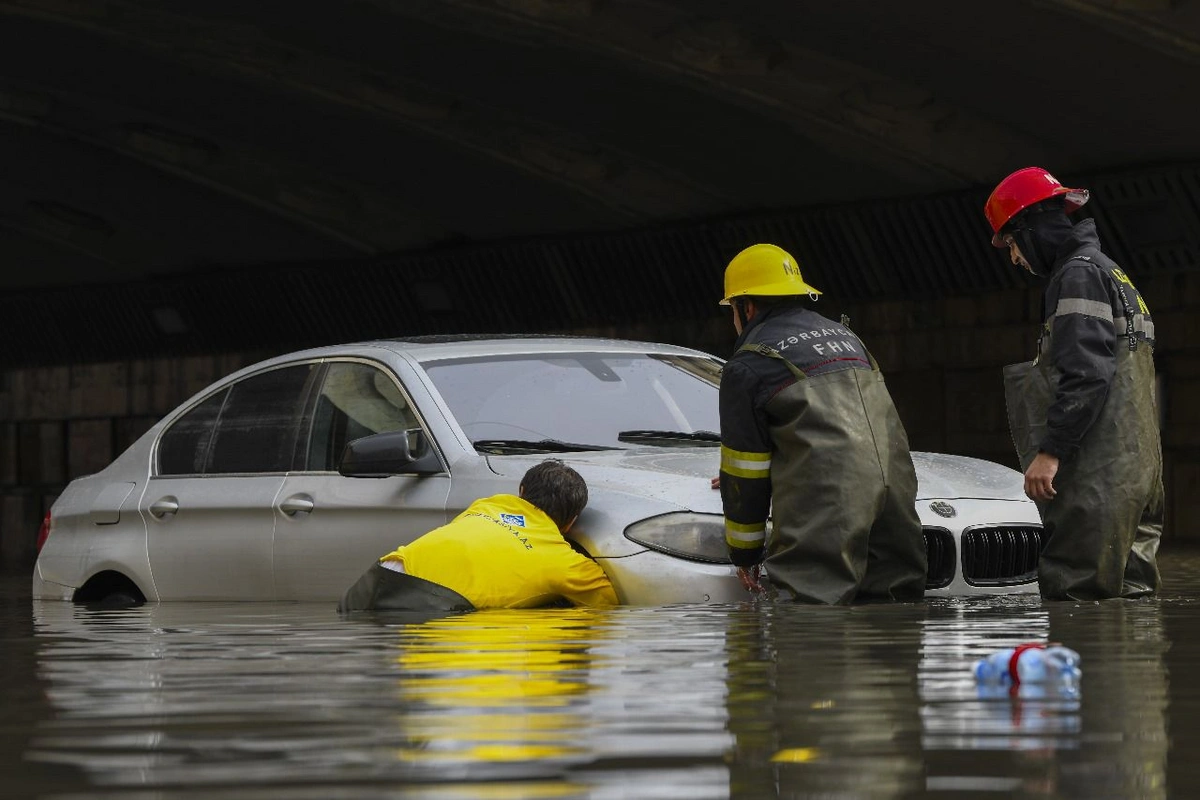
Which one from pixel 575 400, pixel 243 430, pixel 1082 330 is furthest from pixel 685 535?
pixel 243 430

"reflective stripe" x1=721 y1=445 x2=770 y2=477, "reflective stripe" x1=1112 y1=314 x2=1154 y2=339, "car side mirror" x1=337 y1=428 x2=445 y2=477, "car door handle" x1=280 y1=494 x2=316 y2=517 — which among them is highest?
"reflective stripe" x1=1112 y1=314 x2=1154 y2=339

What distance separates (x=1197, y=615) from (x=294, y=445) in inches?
130

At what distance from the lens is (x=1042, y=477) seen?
23.2 ft

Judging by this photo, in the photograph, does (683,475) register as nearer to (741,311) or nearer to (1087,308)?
(741,311)

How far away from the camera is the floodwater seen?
10.2 ft

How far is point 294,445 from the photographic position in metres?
8.38

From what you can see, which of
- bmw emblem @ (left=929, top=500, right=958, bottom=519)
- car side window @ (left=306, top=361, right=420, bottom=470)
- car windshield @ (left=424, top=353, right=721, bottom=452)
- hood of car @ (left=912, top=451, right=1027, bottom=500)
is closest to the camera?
bmw emblem @ (left=929, top=500, right=958, bottom=519)

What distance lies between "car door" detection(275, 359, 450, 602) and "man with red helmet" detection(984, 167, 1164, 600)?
1.94 m

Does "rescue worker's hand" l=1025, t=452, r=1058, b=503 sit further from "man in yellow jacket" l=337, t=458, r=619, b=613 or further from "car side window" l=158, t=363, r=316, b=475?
"car side window" l=158, t=363, r=316, b=475

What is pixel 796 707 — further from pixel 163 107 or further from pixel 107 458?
pixel 107 458

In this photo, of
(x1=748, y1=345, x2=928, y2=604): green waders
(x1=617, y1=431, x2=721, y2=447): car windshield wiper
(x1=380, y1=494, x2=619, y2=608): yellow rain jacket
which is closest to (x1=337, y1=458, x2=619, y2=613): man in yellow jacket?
(x1=380, y1=494, x2=619, y2=608): yellow rain jacket

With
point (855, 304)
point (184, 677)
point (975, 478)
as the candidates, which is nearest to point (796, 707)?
point (184, 677)

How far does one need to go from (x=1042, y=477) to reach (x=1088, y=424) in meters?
0.23

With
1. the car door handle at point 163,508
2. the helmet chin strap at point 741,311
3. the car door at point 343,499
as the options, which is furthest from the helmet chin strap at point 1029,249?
the car door handle at point 163,508
